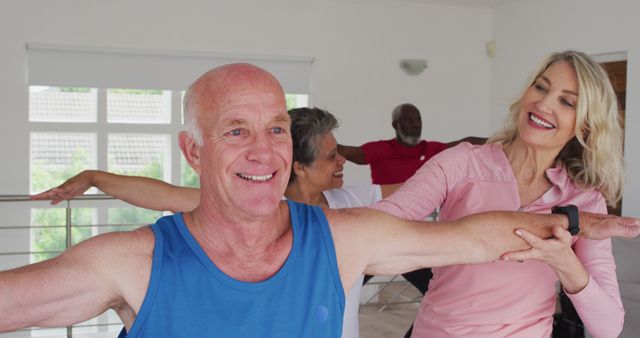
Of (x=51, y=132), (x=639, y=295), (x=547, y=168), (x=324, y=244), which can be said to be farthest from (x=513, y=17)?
(x=324, y=244)

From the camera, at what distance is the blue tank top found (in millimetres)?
1263

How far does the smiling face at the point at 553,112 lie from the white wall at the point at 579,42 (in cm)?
288

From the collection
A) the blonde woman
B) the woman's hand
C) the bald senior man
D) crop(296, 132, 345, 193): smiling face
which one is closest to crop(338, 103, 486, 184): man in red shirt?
crop(296, 132, 345, 193): smiling face

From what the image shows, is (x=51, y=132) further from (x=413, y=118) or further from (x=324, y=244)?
(x=324, y=244)

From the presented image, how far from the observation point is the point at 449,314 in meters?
1.90

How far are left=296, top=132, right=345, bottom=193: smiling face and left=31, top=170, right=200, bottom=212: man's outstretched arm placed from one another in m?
0.46

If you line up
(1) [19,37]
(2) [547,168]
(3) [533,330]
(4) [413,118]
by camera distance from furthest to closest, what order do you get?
1. (1) [19,37]
2. (4) [413,118]
3. (2) [547,168]
4. (3) [533,330]

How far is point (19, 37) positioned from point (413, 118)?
3.49 meters

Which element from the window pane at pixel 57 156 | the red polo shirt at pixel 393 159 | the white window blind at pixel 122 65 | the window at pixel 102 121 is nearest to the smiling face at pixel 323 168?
the red polo shirt at pixel 393 159

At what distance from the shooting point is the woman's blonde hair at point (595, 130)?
6.44 ft

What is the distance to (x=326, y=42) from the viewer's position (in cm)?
753

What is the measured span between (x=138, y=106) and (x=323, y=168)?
4674mm

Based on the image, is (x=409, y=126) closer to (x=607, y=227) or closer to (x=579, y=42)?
(x=579, y=42)

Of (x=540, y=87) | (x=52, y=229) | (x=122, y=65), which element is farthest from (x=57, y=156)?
(x=540, y=87)
